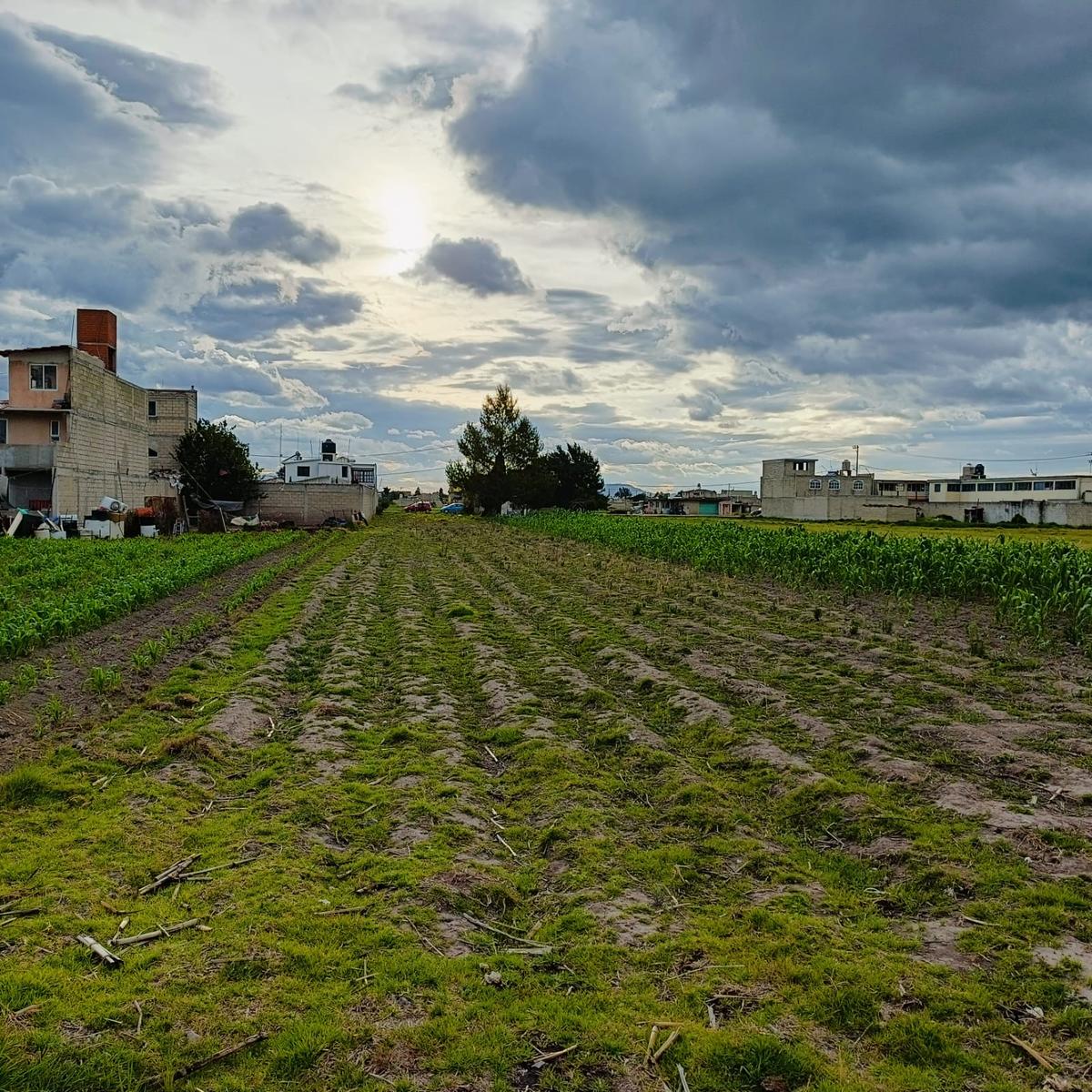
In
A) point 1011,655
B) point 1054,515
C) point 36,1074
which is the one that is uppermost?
point 1054,515

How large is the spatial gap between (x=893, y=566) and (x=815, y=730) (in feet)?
40.3

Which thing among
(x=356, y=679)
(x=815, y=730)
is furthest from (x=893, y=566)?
(x=356, y=679)

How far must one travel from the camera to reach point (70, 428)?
137 ft

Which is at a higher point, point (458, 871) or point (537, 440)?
point (537, 440)

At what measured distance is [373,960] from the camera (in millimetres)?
4688

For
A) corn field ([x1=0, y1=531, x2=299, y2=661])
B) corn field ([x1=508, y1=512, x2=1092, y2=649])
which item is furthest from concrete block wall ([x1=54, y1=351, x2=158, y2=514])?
corn field ([x1=508, y1=512, x2=1092, y2=649])

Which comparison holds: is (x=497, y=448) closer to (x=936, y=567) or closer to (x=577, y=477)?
(x=577, y=477)

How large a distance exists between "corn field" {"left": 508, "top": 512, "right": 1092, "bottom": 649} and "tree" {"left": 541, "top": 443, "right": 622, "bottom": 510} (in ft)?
211

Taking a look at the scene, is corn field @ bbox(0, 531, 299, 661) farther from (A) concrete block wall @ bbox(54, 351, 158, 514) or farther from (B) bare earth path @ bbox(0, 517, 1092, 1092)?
(A) concrete block wall @ bbox(54, 351, 158, 514)

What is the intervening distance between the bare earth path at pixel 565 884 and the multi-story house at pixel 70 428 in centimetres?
3411

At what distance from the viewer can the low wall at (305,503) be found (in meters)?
57.0

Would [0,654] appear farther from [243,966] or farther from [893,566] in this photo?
[893,566]

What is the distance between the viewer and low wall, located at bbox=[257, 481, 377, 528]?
57.0 metres

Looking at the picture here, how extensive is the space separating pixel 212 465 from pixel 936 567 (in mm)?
46396
